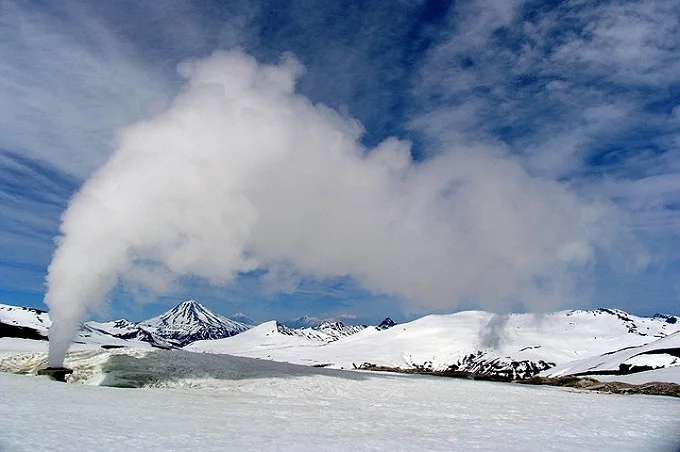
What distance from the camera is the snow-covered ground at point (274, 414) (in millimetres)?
18406

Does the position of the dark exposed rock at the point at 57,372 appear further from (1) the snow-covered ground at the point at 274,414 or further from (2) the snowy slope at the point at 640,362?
(2) the snowy slope at the point at 640,362

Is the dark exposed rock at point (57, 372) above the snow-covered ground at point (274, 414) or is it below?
above

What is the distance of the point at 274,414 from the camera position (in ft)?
87.5

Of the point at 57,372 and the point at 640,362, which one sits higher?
the point at 640,362

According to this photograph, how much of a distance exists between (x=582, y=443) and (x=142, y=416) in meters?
19.5

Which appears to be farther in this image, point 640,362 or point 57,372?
point 640,362

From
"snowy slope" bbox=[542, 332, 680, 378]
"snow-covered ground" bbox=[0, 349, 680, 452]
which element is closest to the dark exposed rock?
"snow-covered ground" bbox=[0, 349, 680, 452]

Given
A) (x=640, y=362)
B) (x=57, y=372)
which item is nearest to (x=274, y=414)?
(x=57, y=372)

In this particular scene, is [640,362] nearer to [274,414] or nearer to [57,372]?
[274,414]

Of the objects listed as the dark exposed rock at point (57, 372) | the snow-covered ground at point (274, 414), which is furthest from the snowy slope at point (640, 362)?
the dark exposed rock at point (57, 372)

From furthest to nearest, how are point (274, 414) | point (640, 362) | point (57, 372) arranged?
point (640, 362) → point (57, 372) → point (274, 414)

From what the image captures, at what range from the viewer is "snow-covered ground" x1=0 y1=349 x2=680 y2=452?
18406 mm

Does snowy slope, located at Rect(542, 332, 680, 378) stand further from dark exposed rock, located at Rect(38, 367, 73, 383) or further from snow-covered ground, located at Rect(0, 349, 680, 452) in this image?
dark exposed rock, located at Rect(38, 367, 73, 383)

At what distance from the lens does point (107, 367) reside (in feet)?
132
